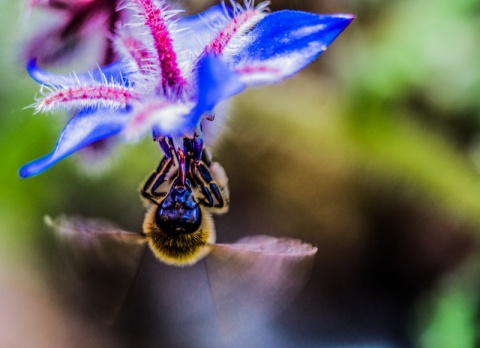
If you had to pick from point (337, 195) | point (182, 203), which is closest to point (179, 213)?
point (182, 203)

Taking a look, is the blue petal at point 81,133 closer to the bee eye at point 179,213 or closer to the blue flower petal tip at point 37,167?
the blue flower petal tip at point 37,167

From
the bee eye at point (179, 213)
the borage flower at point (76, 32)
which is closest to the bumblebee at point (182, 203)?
the bee eye at point (179, 213)

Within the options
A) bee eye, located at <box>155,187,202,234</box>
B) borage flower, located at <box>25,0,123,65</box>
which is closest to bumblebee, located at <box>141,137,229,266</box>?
bee eye, located at <box>155,187,202,234</box>

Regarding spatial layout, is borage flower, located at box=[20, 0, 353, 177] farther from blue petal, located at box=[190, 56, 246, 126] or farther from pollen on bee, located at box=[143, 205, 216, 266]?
pollen on bee, located at box=[143, 205, 216, 266]

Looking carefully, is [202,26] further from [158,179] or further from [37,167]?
[37,167]

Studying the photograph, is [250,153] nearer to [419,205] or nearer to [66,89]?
[419,205]

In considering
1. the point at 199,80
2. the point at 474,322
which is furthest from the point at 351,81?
the point at 199,80

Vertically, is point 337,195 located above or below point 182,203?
→ below
